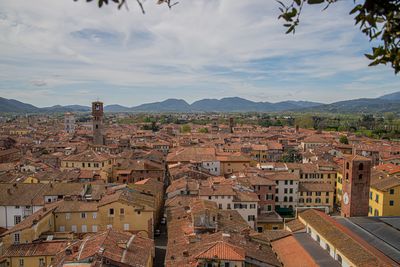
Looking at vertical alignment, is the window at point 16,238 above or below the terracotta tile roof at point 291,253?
above

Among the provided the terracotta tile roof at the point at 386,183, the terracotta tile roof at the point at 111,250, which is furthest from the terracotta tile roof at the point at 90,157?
the terracotta tile roof at the point at 386,183

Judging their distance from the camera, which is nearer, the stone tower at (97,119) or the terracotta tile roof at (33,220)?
the terracotta tile roof at (33,220)

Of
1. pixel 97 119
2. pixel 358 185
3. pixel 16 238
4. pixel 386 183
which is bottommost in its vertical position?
pixel 16 238

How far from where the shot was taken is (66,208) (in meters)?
31.5

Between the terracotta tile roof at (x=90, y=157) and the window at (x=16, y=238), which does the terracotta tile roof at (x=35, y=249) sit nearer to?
the window at (x=16, y=238)

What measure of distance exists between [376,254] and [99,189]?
89.1 ft

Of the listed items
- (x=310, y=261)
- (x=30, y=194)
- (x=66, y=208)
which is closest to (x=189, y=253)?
(x=310, y=261)

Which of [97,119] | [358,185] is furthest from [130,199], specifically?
[97,119]

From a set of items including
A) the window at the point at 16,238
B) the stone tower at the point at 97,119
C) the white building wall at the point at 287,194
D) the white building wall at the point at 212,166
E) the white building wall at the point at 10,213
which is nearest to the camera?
the window at the point at 16,238

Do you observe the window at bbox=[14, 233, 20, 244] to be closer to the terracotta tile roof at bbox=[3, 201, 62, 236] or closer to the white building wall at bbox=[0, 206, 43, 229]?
the terracotta tile roof at bbox=[3, 201, 62, 236]

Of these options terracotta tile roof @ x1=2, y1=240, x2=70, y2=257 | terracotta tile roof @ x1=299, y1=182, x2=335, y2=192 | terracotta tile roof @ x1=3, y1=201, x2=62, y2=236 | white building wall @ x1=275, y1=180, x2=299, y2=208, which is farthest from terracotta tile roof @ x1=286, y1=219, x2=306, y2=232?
terracotta tile roof @ x1=3, y1=201, x2=62, y2=236

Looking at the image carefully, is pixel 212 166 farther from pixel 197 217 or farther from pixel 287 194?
pixel 197 217

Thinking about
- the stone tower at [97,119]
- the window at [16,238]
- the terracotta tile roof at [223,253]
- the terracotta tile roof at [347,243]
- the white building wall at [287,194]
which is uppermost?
the stone tower at [97,119]

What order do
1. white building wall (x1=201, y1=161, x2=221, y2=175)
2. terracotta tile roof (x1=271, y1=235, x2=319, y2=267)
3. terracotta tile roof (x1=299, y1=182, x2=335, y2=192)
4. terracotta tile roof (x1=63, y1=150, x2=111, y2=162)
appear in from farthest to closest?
white building wall (x1=201, y1=161, x2=221, y2=175), terracotta tile roof (x1=63, y1=150, x2=111, y2=162), terracotta tile roof (x1=299, y1=182, x2=335, y2=192), terracotta tile roof (x1=271, y1=235, x2=319, y2=267)
